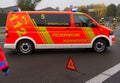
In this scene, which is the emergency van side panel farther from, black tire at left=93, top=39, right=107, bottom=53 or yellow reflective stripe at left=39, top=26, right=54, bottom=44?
black tire at left=93, top=39, right=107, bottom=53

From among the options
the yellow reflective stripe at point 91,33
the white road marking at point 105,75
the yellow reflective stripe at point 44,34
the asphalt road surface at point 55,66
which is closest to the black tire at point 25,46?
the asphalt road surface at point 55,66

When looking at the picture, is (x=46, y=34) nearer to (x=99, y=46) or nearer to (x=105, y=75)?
(x=99, y=46)

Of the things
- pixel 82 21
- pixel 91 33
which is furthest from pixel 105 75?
pixel 82 21

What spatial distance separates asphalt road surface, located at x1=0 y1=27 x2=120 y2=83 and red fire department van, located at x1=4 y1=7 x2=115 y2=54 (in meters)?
0.43

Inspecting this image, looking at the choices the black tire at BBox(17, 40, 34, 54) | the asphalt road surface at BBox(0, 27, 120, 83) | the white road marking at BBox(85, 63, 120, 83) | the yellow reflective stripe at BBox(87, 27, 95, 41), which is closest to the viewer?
the white road marking at BBox(85, 63, 120, 83)

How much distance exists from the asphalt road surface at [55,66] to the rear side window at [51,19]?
1.30 m

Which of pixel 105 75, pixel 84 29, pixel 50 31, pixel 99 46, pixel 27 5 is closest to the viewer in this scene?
pixel 105 75

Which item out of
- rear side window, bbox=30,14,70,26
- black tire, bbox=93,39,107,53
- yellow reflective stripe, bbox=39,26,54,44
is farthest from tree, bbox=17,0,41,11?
black tire, bbox=93,39,107,53

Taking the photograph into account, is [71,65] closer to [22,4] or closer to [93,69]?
[93,69]

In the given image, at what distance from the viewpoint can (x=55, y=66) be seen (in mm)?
8180

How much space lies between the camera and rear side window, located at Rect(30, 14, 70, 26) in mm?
10617

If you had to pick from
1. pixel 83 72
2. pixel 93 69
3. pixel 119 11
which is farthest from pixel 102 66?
pixel 119 11

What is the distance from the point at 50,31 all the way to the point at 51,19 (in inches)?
20.4

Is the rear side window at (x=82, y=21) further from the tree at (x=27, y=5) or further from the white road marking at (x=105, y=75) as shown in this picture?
the tree at (x=27, y=5)
